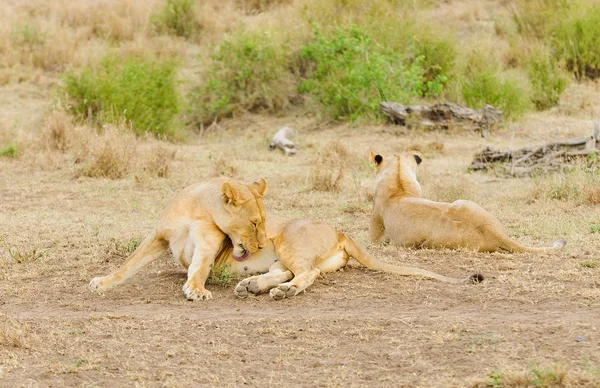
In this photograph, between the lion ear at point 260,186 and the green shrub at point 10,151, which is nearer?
the lion ear at point 260,186

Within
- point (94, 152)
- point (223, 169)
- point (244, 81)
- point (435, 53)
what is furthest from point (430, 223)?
point (435, 53)

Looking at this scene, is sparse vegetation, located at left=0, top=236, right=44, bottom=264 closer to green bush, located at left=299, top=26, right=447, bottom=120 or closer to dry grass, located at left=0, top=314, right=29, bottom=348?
dry grass, located at left=0, top=314, right=29, bottom=348

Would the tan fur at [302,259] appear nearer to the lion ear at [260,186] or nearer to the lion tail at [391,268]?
the lion tail at [391,268]

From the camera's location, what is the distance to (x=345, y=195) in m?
10.8

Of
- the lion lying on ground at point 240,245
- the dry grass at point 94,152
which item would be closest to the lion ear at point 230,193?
the lion lying on ground at point 240,245

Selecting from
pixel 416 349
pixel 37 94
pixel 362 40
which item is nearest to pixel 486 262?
pixel 416 349

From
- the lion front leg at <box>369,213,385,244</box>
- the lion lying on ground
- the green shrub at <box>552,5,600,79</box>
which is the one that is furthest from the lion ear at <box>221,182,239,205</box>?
the green shrub at <box>552,5,600,79</box>

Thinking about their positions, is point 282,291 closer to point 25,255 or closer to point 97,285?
point 97,285

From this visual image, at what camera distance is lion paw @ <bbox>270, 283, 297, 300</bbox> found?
609cm

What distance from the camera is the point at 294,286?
20.1 ft

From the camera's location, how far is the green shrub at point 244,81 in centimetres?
1692

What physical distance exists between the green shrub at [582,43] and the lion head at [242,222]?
12411 mm

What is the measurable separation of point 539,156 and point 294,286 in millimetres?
6279

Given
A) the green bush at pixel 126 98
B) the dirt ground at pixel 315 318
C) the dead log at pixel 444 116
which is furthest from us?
the green bush at pixel 126 98
